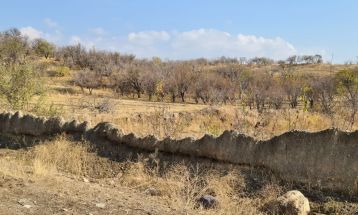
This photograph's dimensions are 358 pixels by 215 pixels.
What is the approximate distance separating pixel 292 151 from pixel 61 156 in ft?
16.8

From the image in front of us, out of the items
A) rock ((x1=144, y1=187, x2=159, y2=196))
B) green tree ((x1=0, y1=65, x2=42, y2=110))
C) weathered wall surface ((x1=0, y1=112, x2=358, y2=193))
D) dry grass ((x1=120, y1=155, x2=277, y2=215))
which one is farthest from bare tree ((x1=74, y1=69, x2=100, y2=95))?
rock ((x1=144, y1=187, x2=159, y2=196))

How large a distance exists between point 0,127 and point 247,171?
27.4ft

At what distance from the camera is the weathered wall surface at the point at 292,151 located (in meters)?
8.73

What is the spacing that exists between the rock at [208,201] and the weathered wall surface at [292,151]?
141cm

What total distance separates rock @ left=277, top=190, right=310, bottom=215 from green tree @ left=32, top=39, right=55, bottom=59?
7940 centimetres

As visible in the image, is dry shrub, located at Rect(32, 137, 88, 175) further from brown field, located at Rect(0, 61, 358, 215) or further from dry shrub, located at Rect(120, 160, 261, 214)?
dry shrub, located at Rect(120, 160, 261, 214)

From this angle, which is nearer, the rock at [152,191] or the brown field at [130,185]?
the brown field at [130,185]

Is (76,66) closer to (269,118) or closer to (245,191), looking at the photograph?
(269,118)

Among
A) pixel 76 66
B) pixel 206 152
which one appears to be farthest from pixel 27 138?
pixel 76 66

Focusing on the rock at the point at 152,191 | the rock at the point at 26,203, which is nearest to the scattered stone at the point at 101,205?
the rock at the point at 26,203

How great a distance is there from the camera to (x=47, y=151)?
11961mm

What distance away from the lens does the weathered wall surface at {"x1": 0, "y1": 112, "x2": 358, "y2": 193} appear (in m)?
8.73

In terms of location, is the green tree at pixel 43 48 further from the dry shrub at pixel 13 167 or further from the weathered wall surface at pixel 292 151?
the weathered wall surface at pixel 292 151

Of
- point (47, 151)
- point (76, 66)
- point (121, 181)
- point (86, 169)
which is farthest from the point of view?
point (76, 66)
